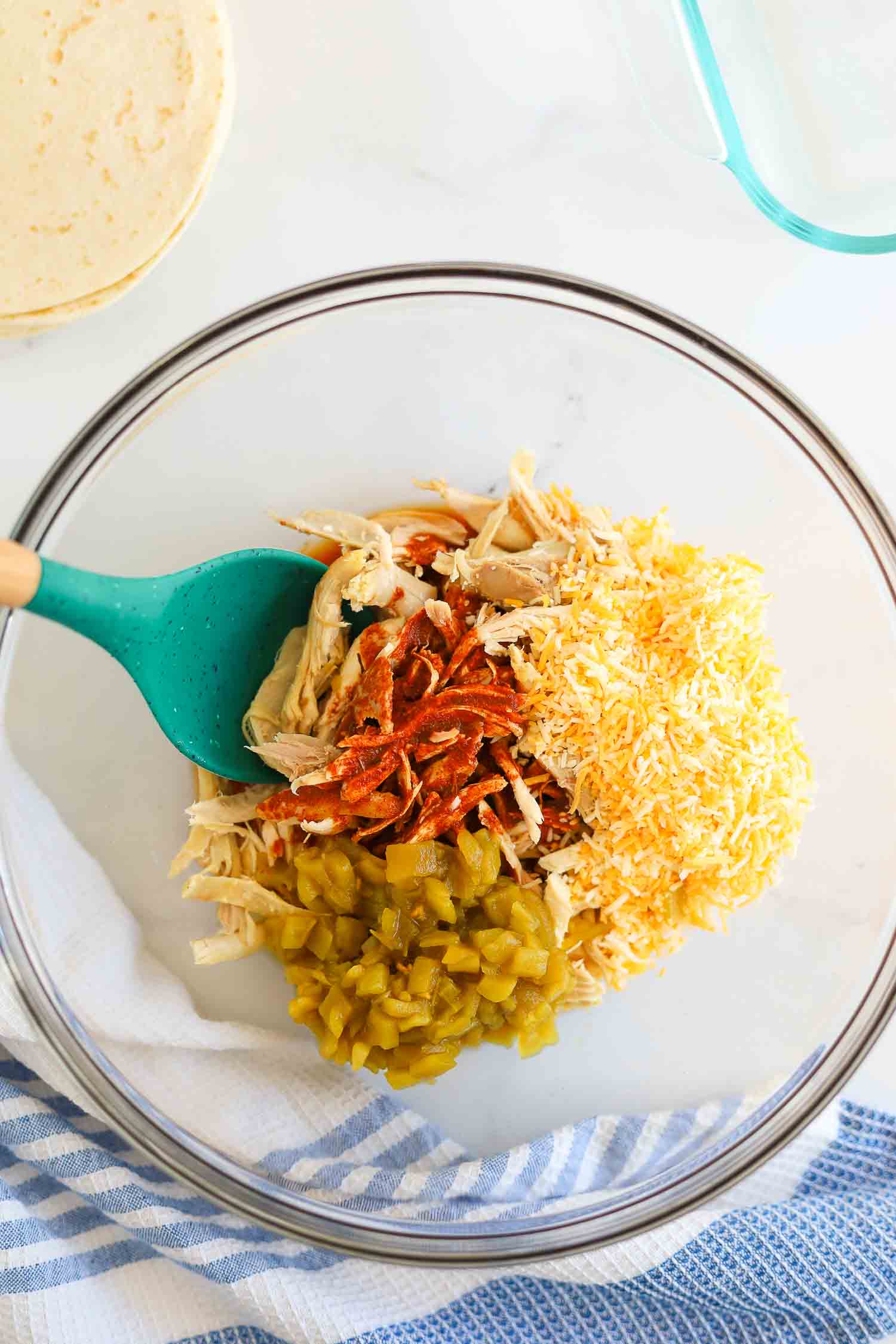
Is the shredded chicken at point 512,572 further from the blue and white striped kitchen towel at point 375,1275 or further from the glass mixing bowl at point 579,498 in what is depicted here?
the blue and white striped kitchen towel at point 375,1275

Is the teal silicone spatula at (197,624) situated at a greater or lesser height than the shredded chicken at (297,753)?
greater

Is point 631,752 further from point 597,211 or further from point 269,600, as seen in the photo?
point 597,211

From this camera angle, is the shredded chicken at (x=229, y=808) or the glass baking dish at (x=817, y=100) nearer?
the shredded chicken at (x=229, y=808)

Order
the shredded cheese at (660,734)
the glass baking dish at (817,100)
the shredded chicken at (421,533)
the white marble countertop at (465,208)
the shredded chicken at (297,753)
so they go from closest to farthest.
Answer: the shredded cheese at (660,734) < the shredded chicken at (297,753) < the shredded chicken at (421,533) < the white marble countertop at (465,208) < the glass baking dish at (817,100)

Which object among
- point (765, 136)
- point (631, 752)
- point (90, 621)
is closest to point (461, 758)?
point (631, 752)

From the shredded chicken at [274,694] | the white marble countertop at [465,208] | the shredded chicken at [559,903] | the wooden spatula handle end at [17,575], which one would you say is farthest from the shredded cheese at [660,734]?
the wooden spatula handle end at [17,575]

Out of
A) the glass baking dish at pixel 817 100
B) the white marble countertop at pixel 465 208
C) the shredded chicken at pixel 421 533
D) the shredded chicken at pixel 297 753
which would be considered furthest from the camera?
the glass baking dish at pixel 817 100

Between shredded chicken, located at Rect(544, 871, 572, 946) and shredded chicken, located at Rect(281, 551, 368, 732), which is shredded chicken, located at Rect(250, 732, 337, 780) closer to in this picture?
shredded chicken, located at Rect(281, 551, 368, 732)
